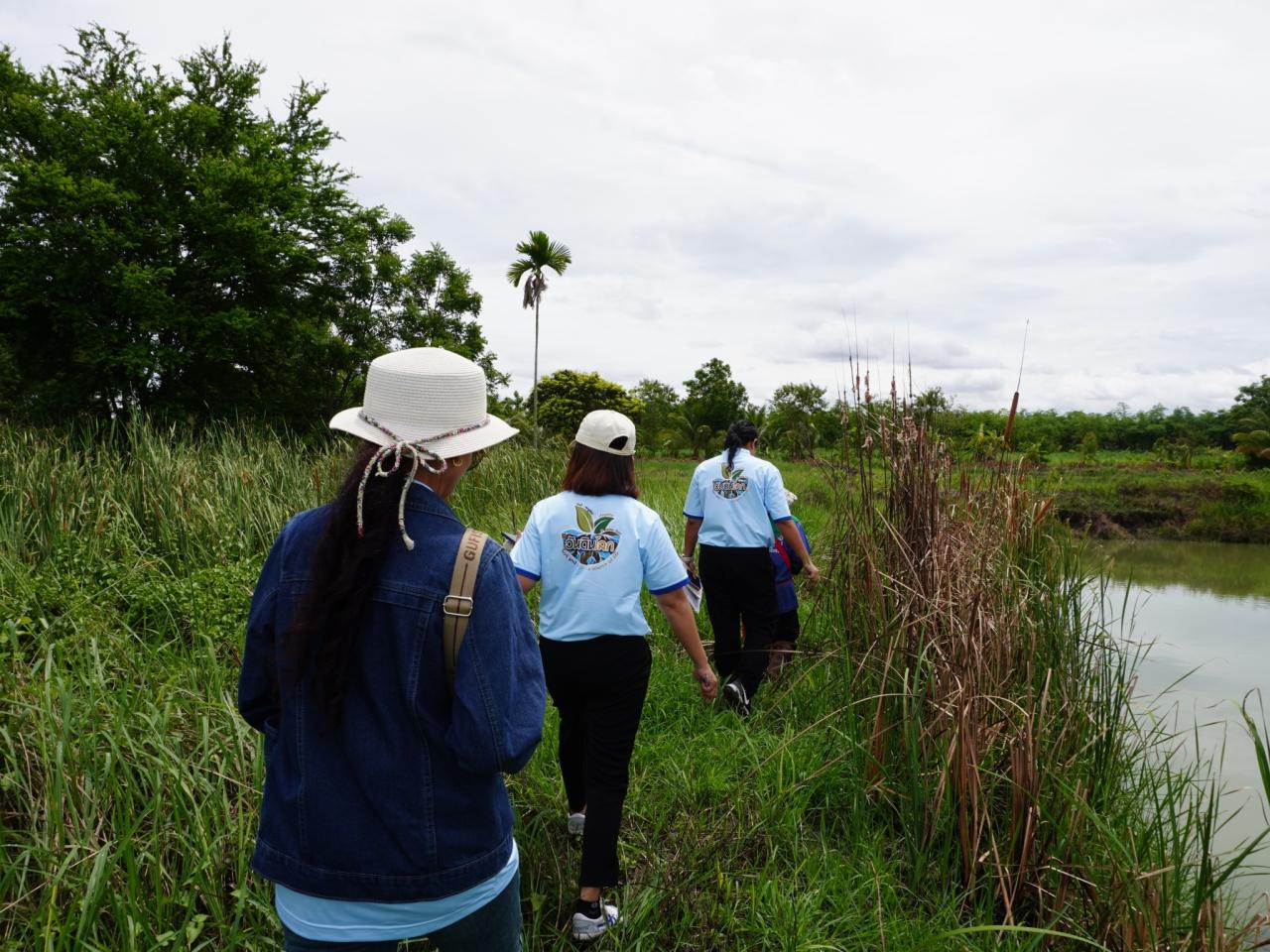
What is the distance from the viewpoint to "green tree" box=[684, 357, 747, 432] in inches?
1969

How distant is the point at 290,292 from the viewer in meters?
20.9

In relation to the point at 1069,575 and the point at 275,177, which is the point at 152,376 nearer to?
the point at 275,177

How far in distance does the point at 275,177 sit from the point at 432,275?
919 cm

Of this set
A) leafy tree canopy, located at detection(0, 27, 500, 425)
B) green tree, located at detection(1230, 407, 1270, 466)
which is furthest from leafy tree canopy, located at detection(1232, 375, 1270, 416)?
leafy tree canopy, located at detection(0, 27, 500, 425)

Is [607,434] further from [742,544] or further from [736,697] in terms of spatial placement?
[736,697]

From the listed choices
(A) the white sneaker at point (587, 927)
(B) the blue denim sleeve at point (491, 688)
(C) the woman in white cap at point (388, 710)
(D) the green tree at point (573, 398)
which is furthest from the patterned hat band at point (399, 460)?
(D) the green tree at point (573, 398)

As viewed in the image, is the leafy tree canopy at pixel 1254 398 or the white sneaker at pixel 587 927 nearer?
the white sneaker at pixel 587 927

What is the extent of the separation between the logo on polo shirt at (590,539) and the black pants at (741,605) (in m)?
1.91

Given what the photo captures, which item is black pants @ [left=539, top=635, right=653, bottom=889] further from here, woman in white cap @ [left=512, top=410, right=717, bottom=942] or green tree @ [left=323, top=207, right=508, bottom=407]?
green tree @ [left=323, top=207, right=508, bottom=407]

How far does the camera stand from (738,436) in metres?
4.46

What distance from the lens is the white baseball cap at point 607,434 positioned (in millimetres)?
2594

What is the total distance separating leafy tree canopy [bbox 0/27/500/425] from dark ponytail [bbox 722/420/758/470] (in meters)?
16.2

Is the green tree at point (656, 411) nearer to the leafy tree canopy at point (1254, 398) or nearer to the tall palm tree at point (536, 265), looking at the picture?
the tall palm tree at point (536, 265)

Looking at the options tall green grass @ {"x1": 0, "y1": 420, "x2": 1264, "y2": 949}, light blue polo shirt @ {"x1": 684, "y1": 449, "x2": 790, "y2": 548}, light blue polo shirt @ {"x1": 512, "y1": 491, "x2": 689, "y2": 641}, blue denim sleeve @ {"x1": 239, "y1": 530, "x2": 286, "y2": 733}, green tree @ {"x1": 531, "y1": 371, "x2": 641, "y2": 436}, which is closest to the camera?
blue denim sleeve @ {"x1": 239, "y1": 530, "x2": 286, "y2": 733}
